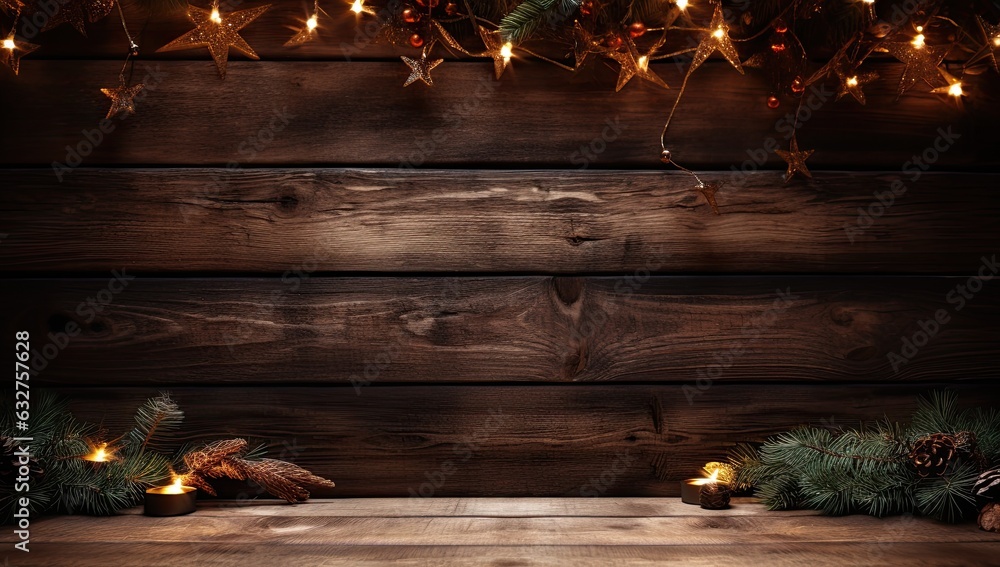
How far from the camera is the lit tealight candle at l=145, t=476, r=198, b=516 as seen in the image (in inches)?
44.1

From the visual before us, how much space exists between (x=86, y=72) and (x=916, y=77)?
163cm

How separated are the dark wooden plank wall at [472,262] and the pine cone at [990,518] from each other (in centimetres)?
28

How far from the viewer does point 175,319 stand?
4.15 ft

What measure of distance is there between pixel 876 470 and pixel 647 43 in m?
0.89

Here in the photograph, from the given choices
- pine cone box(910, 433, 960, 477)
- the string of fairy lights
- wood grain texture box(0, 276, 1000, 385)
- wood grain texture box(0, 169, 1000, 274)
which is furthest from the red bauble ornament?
pine cone box(910, 433, 960, 477)

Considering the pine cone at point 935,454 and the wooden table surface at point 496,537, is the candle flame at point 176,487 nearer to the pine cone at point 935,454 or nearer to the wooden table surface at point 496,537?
the wooden table surface at point 496,537

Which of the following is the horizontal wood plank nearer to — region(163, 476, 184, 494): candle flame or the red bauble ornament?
region(163, 476, 184, 494): candle flame

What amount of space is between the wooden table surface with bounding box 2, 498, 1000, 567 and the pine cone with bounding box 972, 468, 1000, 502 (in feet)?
0.19

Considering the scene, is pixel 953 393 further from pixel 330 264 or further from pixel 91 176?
pixel 91 176

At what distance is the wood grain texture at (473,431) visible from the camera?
1265 millimetres

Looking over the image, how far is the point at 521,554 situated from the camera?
2.97 ft

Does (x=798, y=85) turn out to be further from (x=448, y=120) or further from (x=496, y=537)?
(x=496, y=537)

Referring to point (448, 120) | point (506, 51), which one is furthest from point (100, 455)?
point (506, 51)

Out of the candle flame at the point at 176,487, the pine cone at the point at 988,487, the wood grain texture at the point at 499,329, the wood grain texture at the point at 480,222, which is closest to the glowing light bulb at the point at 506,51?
the wood grain texture at the point at 480,222
